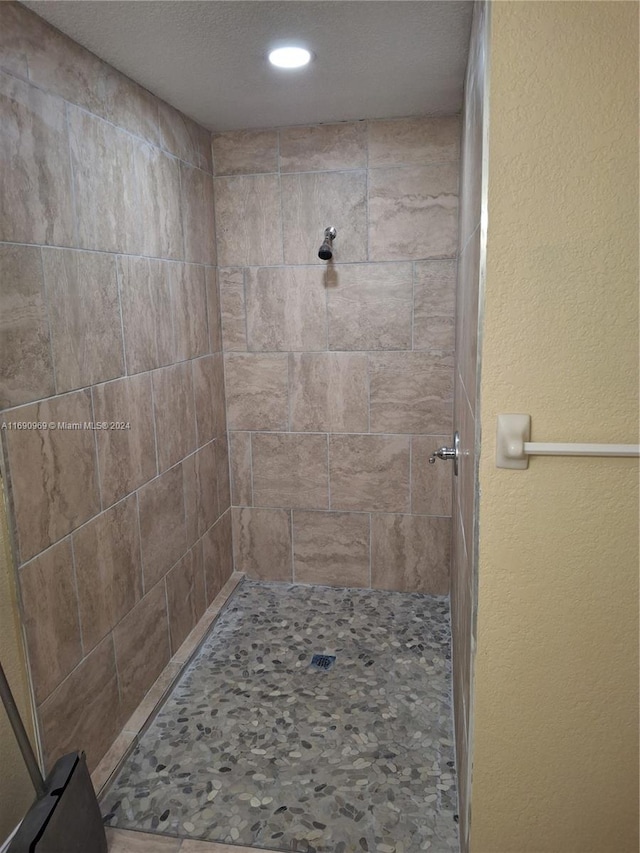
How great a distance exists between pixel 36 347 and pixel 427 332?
1600 mm

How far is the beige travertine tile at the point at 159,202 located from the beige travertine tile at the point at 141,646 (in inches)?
48.3

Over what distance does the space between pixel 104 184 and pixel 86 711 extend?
1566 mm

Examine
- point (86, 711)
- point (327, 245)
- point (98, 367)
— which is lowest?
point (86, 711)

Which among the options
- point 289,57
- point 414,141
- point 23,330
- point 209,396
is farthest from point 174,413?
point 414,141

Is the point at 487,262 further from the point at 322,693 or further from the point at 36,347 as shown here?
the point at 322,693

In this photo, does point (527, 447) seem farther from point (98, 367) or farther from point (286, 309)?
point (286, 309)

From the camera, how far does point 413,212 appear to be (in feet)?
8.41

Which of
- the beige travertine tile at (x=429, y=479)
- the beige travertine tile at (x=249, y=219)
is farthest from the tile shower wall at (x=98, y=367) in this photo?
the beige travertine tile at (x=429, y=479)

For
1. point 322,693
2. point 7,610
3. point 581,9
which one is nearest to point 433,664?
point 322,693

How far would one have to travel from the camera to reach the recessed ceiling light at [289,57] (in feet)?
5.90

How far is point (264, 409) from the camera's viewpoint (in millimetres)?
2854

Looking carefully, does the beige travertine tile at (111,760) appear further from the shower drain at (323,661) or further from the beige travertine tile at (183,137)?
the beige travertine tile at (183,137)

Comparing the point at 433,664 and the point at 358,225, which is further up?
the point at 358,225

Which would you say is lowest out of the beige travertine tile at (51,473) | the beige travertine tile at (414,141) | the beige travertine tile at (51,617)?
the beige travertine tile at (51,617)
